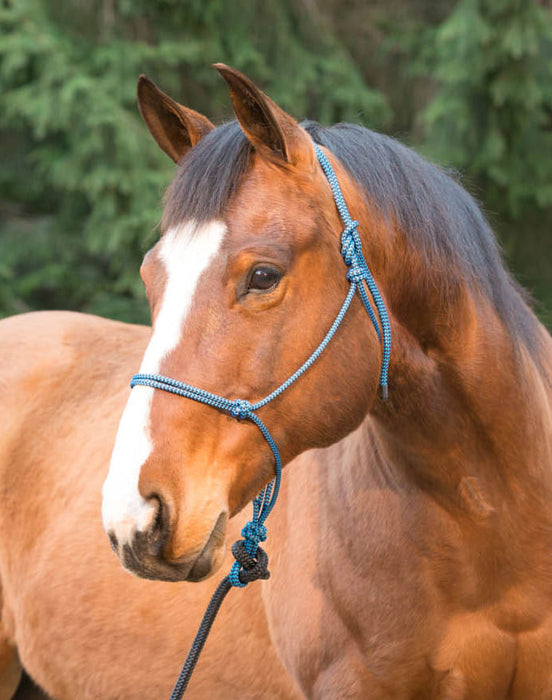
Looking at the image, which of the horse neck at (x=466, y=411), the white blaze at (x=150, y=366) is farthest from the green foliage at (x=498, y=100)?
the white blaze at (x=150, y=366)

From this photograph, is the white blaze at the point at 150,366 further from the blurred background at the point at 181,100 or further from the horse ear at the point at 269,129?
the blurred background at the point at 181,100

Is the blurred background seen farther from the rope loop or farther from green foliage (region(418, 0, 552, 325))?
the rope loop

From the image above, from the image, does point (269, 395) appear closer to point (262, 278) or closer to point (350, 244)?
point (262, 278)

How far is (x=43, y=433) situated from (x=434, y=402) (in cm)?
174

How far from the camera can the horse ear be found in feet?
5.49

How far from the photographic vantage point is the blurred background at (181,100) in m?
5.48

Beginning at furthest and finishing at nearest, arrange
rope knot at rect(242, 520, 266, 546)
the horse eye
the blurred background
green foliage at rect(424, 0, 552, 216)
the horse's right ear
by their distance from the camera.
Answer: the blurred background < green foliage at rect(424, 0, 552, 216) < the horse's right ear < rope knot at rect(242, 520, 266, 546) < the horse eye

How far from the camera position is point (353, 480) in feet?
7.14

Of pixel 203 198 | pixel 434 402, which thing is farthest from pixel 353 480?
pixel 203 198

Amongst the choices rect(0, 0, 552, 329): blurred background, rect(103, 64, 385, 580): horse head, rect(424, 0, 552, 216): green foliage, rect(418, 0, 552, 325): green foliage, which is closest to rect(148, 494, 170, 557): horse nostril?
rect(103, 64, 385, 580): horse head

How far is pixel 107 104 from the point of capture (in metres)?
5.40

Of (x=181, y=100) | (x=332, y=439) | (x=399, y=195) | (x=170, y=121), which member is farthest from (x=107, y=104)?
(x=332, y=439)

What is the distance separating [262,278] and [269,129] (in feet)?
1.05

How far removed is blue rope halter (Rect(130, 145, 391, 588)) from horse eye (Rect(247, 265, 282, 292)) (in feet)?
0.53
